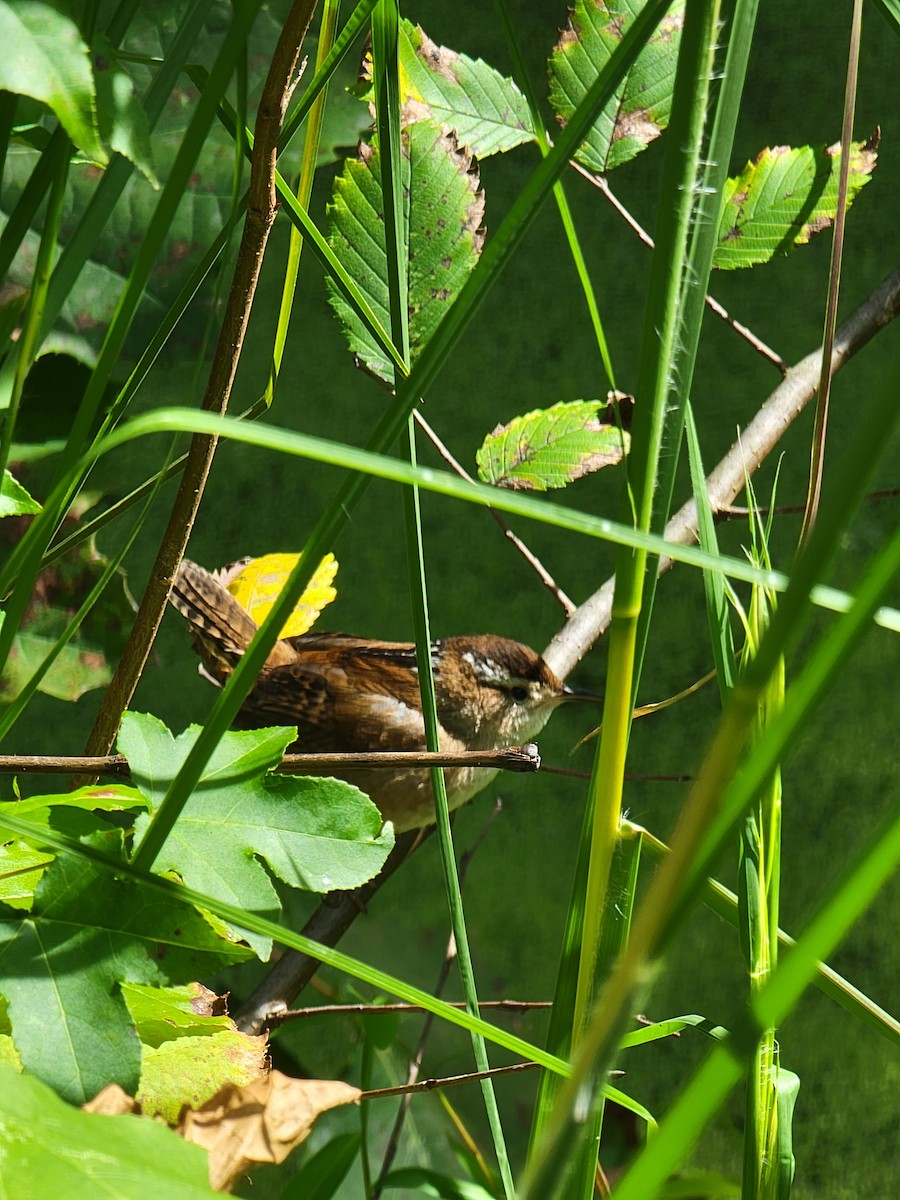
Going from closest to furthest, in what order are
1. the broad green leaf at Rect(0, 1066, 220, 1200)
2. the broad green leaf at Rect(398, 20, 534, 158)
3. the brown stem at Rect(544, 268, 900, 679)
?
1. the broad green leaf at Rect(0, 1066, 220, 1200)
2. the broad green leaf at Rect(398, 20, 534, 158)
3. the brown stem at Rect(544, 268, 900, 679)

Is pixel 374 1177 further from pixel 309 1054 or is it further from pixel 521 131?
pixel 521 131

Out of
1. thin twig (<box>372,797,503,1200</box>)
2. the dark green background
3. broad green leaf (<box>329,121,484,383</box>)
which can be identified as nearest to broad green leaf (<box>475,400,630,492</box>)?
broad green leaf (<box>329,121,484,383</box>)

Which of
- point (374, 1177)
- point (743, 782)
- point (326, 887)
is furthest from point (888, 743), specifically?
point (743, 782)

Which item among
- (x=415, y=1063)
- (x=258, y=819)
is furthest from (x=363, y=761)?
(x=415, y=1063)

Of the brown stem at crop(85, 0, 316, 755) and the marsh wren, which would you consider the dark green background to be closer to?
the marsh wren

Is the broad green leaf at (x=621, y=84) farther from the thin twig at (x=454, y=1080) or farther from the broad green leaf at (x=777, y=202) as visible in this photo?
the thin twig at (x=454, y=1080)

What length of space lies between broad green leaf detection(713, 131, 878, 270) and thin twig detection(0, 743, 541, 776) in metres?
0.52

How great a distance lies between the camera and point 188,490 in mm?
454

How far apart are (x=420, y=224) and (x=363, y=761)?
401 mm

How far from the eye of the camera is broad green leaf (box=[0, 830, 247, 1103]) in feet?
1.06

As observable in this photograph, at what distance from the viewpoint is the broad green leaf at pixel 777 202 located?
0.78 meters

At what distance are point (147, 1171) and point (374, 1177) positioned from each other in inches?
38.2

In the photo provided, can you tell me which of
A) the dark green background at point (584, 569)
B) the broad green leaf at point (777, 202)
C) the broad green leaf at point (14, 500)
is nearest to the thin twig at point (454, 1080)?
the broad green leaf at point (14, 500)

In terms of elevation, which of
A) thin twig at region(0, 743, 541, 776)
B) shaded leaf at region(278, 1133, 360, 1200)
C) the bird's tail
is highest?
thin twig at region(0, 743, 541, 776)
